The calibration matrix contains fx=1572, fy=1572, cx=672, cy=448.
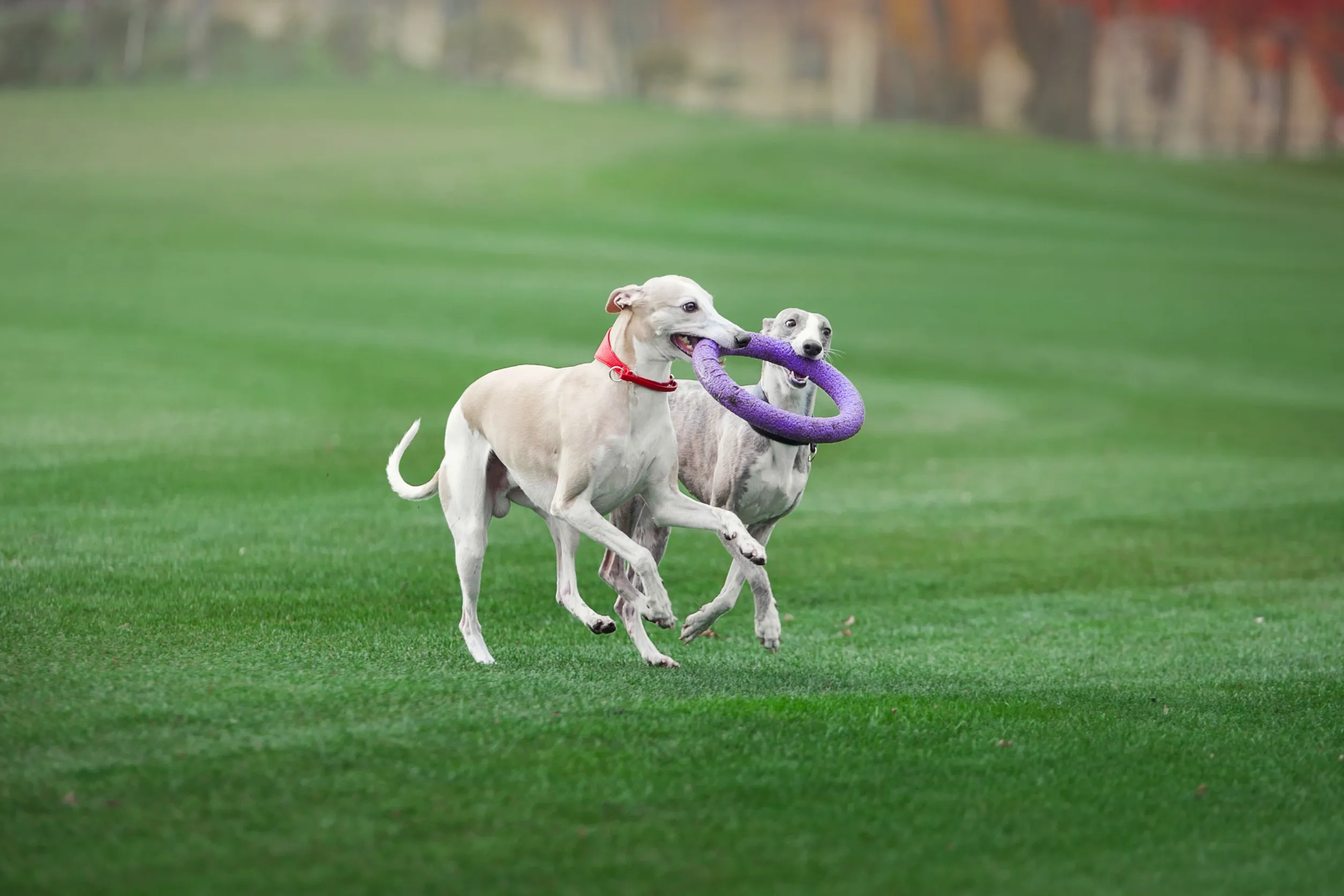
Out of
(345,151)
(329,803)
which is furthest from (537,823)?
(345,151)

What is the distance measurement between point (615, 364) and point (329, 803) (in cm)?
274

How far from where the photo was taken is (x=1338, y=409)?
73.5 ft

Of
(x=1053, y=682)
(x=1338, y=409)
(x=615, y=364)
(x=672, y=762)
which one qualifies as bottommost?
(x=1338, y=409)

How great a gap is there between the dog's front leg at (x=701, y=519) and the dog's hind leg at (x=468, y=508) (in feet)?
2.96

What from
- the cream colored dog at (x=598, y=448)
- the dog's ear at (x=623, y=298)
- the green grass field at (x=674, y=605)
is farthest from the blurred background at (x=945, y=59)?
the dog's ear at (x=623, y=298)

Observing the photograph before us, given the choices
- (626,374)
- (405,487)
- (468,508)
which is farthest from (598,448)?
(405,487)

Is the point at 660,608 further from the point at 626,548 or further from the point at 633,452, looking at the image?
the point at 633,452

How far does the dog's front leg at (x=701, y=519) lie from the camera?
290 inches

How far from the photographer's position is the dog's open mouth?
25.1ft

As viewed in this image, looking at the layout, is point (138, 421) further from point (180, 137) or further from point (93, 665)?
point (180, 137)

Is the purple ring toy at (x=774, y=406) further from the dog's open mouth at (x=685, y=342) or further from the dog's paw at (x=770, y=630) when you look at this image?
the dog's paw at (x=770, y=630)

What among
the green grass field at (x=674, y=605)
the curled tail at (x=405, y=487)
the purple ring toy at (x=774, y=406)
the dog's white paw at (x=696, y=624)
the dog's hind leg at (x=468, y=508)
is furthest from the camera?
the curled tail at (x=405, y=487)

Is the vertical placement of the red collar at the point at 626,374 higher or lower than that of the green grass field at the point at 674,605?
higher

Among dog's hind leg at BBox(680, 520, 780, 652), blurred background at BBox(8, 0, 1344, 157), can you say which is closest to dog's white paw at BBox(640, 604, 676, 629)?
dog's hind leg at BBox(680, 520, 780, 652)
